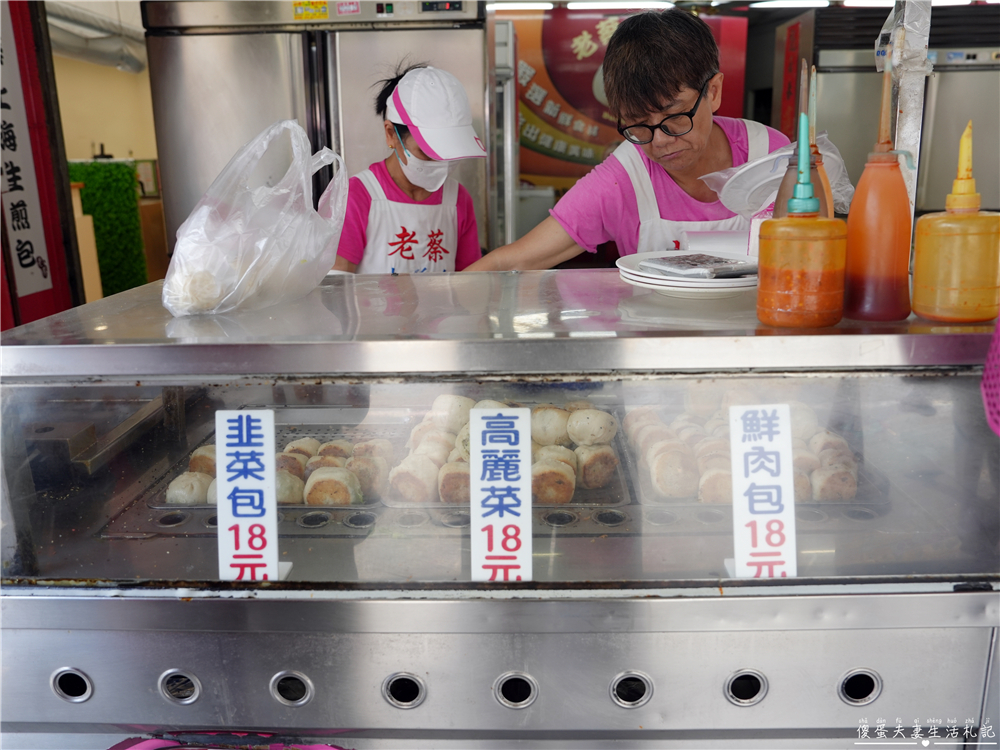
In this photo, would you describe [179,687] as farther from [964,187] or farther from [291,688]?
[964,187]

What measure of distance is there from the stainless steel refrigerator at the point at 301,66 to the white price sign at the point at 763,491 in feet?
8.88

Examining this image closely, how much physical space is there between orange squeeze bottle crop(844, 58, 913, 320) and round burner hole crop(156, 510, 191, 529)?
989mm

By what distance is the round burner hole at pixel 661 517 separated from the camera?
41.9 inches

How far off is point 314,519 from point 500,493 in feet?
0.99

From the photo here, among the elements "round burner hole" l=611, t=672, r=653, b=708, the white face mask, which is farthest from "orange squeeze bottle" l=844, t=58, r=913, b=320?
the white face mask

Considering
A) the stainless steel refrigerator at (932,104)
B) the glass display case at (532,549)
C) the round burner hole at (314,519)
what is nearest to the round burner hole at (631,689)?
the glass display case at (532,549)

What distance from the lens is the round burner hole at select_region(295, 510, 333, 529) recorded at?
1.08 metres

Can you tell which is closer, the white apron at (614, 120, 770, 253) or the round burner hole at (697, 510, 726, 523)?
the round burner hole at (697, 510, 726, 523)

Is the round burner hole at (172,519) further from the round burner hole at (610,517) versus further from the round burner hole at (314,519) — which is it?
the round burner hole at (610,517)

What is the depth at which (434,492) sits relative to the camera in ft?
3.58

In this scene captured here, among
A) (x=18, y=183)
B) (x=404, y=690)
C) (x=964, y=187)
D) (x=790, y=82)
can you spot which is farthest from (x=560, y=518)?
(x=790, y=82)

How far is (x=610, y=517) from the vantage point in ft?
3.55

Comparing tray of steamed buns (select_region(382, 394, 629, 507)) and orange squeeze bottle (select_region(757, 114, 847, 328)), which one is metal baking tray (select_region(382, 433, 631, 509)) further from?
orange squeeze bottle (select_region(757, 114, 847, 328))

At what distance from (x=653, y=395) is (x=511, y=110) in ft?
11.2
